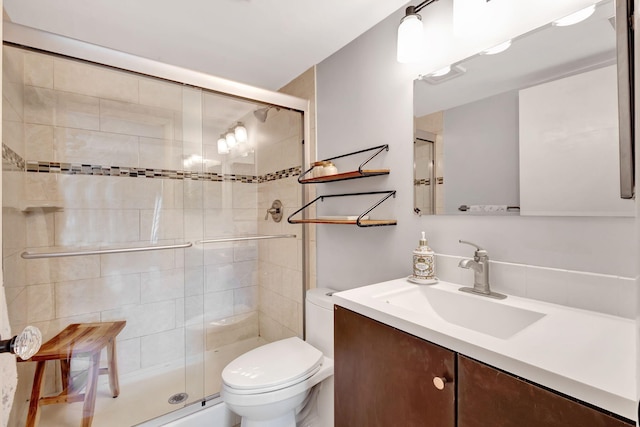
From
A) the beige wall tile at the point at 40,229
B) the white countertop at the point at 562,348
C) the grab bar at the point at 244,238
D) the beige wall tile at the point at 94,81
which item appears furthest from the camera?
the grab bar at the point at 244,238

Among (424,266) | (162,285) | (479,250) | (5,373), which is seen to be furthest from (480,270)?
(162,285)

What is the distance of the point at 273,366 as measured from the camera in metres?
1.39

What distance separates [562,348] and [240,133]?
6.72 feet

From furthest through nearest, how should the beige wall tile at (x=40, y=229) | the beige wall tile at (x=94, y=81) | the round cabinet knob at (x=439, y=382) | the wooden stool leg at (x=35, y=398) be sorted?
the beige wall tile at (x=40, y=229) → the beige wall tile at (x=94, y=81) → the wooden stool leg at (x=35, y=398) → the round cabinet knob at (x=439, y=382)

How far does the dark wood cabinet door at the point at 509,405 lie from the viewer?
0.53 meters

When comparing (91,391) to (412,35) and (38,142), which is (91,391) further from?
(412,35)

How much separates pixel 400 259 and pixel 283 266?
1.04 m

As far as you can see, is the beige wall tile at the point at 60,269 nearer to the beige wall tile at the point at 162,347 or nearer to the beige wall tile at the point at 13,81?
the beige wall tile at the point at 162,347

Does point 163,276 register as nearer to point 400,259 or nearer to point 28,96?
point 28,96

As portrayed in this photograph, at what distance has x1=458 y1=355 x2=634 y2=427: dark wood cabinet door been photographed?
531mm

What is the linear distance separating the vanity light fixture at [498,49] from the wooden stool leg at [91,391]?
242cm

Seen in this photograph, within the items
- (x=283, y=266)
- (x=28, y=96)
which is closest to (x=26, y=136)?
(x=28, y=96)

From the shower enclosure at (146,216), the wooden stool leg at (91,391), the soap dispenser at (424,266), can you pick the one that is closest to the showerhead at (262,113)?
the shower enclosure at (146,216)

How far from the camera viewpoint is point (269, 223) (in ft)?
7.36
